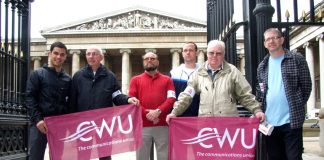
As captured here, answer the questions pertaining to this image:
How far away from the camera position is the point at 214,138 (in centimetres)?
488

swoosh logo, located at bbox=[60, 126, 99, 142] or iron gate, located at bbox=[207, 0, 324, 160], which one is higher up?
iron gate, located at bbox=[207, 0, 324, 160]

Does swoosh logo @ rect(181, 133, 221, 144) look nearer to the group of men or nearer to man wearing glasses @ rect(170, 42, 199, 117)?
the group of men

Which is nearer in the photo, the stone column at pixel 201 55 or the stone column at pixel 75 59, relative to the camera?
the stone column at pixel 201 55

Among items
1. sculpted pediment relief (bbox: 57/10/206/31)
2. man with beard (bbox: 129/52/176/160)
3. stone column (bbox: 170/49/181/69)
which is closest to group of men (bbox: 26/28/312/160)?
man with beard (bbox: 129/52/176/160)

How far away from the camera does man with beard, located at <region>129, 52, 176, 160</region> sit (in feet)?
19.8

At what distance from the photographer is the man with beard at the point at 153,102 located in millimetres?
6031

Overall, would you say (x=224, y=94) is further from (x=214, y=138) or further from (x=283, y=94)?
(x=283, y=94)

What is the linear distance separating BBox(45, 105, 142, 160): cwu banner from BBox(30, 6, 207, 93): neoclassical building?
4883 centimetres

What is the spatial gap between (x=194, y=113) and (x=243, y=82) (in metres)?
1.07

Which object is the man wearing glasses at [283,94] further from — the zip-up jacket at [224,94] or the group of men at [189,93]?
the zip-up jacket at [224,94]

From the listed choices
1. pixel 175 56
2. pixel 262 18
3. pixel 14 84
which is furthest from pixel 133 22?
pixel 262 18

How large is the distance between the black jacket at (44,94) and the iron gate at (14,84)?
0.59 m

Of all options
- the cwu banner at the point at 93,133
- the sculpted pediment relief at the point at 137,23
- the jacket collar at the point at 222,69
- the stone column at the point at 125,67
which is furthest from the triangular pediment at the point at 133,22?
the jacket collar at the point at 222,69

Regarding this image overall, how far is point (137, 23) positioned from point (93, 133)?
49.9m
